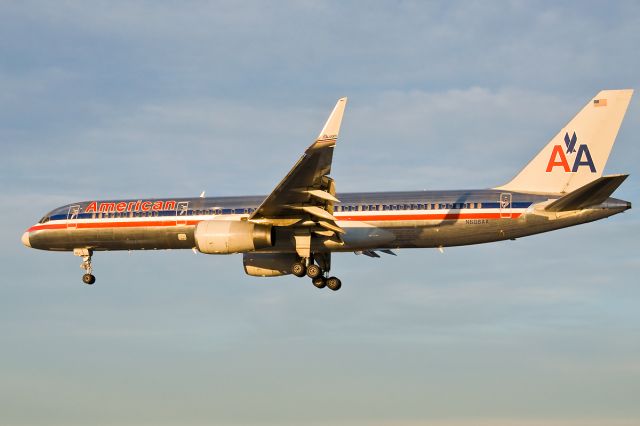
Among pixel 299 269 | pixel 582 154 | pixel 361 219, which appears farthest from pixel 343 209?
pixel 582 154

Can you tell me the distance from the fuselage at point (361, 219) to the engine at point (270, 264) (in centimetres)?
296

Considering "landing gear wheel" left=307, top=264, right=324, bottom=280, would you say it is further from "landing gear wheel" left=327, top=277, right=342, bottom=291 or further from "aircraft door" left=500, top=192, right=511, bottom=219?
"aircraft door" left=500, top=192, right=511, bottom=219

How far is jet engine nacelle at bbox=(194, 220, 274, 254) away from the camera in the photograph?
39531 millimetres

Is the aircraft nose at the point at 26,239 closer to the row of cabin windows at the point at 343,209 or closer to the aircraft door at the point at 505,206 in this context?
the row of cabin windows at the point at 343,209

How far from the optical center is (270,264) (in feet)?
150

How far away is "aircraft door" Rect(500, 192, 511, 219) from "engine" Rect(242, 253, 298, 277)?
10258mm

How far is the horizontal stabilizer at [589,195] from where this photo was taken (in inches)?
1389

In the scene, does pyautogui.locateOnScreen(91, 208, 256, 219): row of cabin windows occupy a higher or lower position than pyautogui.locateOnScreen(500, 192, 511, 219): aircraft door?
higher

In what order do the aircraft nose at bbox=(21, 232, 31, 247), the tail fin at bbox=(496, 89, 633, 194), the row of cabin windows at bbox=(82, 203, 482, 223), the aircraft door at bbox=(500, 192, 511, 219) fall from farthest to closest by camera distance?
the aircraft nose at bbox=(21, 232, 31, 247) → the tail fin at bbox=(496, 89, 633, 194) → the row of cabin windows at bbox=(82, 203, 482, 223) → the aircraft door at bbox=(500, 192, 511, 219)

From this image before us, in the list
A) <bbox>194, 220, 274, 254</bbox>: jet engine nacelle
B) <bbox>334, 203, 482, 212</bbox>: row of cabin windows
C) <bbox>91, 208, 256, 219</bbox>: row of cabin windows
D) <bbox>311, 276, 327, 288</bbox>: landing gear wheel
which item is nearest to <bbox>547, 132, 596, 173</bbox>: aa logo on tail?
<bbox>334, 203, 482, 212</bbox>: row of cabin windows

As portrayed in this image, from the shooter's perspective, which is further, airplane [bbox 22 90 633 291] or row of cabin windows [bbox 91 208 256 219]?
row of cabin windows [bbox 91 208 256 219]

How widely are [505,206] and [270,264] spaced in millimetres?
11634

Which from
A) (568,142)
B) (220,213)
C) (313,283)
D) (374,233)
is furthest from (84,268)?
(568,142)

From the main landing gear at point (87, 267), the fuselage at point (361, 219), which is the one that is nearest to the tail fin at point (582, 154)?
the fuselage at point (361, 219)
